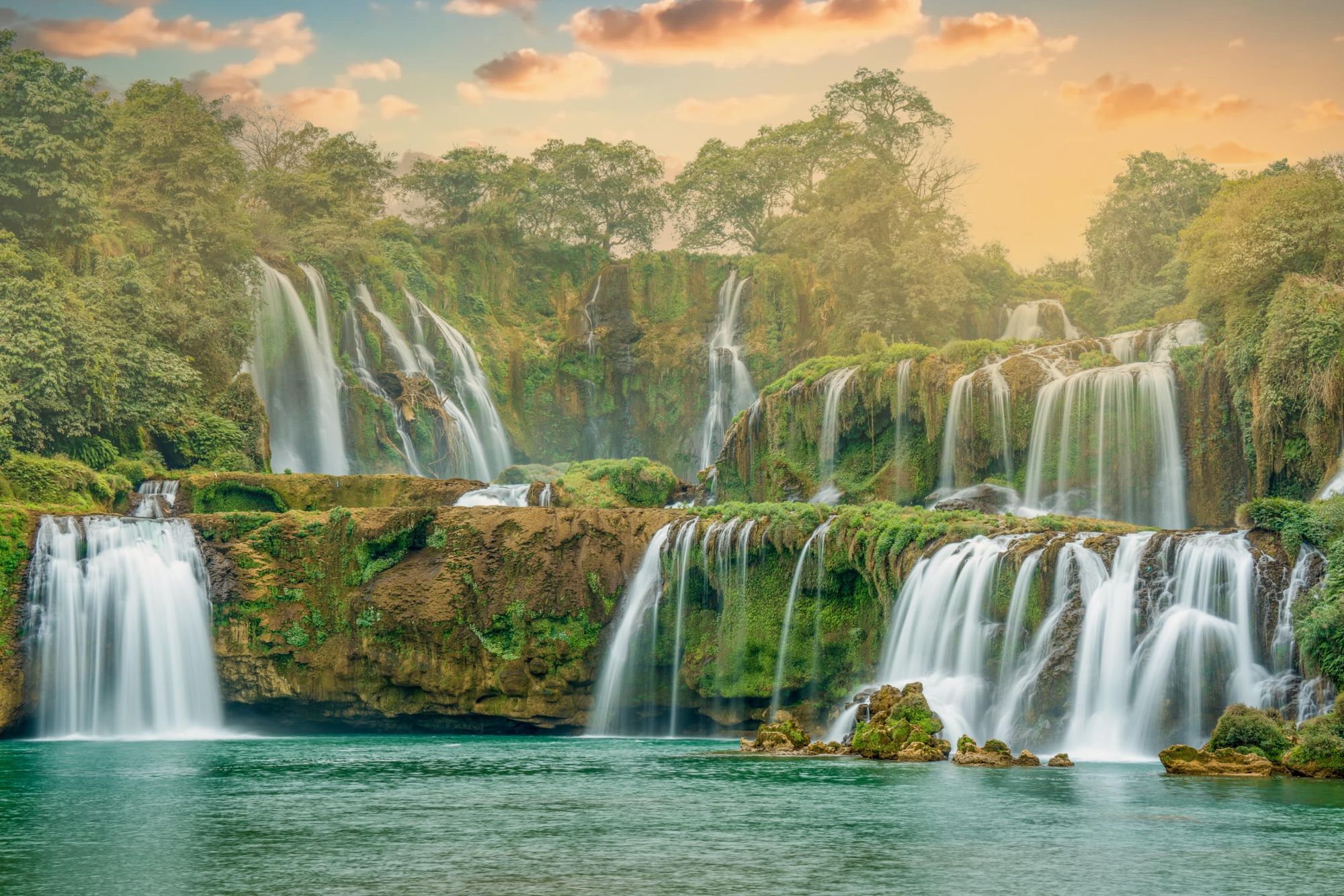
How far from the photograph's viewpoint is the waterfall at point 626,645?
31344mm

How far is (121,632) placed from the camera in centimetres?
3077

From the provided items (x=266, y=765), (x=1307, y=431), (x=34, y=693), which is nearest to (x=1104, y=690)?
(x=1307, y=431)

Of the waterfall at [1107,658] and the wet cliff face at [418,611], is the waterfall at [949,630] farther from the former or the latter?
the wet cliff face at [418,611]

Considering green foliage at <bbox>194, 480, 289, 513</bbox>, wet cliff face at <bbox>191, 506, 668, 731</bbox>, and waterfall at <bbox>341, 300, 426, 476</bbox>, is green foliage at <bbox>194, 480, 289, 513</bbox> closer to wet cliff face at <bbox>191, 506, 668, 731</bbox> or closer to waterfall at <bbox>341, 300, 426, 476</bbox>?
wet cliff face at <bbox>191, 506, 668, 731</bbox>

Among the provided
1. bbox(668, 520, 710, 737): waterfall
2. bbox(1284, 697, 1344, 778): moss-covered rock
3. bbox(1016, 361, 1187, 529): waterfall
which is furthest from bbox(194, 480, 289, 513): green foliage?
bbox(1284, 697, 1344, 778): moss-covered rock

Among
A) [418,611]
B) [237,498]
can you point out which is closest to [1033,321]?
[237,498]

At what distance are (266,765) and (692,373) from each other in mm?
37445

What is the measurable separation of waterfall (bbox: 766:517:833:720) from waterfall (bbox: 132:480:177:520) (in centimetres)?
1674

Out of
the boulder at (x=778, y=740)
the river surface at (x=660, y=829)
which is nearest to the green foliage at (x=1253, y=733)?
the river surface at (x=660, y=829)

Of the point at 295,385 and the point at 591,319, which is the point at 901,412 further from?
the point at 591,319

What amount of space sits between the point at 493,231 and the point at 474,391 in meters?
11.6

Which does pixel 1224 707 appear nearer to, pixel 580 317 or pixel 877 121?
pixel 580 317

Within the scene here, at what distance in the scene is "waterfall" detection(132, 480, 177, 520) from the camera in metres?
36.3

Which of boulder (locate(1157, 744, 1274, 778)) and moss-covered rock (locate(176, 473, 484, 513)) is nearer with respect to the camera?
boulder (locate(1157, 744, 1274, 778))
